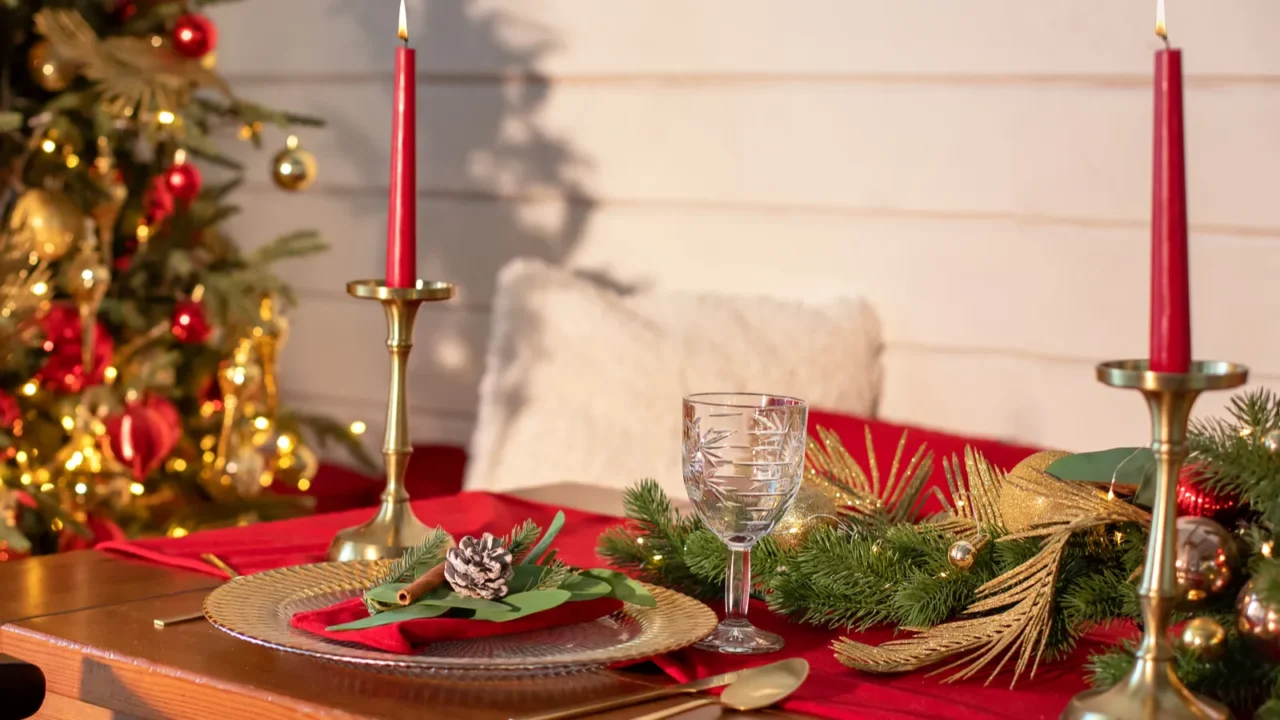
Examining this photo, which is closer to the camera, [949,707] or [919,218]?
[949,707]

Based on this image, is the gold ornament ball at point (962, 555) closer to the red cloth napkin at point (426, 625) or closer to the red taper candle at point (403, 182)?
the red cloth napkin at point (426, 625)

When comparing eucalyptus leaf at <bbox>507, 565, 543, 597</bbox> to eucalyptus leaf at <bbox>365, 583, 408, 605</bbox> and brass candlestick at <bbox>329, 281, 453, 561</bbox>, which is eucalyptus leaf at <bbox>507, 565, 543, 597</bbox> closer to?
eucalyptus leaf at <bbox>365, 583, 408, 605</bbox>

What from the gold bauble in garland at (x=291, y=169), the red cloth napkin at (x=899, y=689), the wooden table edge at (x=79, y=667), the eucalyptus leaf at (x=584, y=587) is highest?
the gold bauble in garland at (x=291, y=169)

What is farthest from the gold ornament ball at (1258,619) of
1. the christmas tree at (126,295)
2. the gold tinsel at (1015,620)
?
the christmas tree at (126,295)

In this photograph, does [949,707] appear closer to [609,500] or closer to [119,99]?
[609,500]

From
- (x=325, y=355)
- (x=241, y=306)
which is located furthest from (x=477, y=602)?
(x=325, y=355)

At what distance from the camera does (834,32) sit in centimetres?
210

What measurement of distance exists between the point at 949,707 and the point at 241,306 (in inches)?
65.1

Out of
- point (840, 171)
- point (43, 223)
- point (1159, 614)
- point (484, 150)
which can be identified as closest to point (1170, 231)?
point (1159, 614)

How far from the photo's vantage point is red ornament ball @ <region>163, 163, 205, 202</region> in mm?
2139

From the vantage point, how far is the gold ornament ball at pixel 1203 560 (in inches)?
26.0

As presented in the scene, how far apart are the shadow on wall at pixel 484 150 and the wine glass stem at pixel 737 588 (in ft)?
5.35

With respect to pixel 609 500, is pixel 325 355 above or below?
above

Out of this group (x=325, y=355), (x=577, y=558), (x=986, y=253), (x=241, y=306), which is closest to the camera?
(x=577, y=558)
